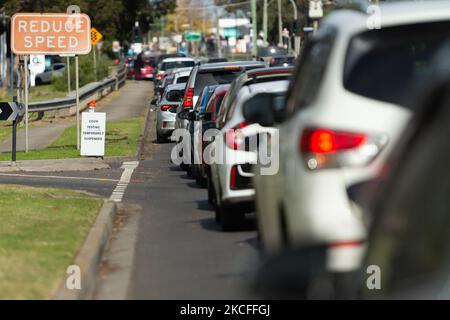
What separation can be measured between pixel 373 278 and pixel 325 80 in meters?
2.89

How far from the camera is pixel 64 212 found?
12914 millimetres

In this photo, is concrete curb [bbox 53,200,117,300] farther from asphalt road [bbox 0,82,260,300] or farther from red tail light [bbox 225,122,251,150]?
red tail light [bbox 225,122,251,150]

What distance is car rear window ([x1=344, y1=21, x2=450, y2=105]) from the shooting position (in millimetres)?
6246

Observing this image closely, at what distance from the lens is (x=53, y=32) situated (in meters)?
26.3

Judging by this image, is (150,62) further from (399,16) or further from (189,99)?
(399,16)

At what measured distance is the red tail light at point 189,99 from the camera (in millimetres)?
23734

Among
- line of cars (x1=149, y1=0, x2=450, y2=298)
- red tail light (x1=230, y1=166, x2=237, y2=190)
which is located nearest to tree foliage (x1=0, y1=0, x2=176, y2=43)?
red tail light (x1=230, y1=166, x2=237, y2=190)

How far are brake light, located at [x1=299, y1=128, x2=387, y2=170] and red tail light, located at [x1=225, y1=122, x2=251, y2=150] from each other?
532 centimetres

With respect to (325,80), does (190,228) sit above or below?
below
